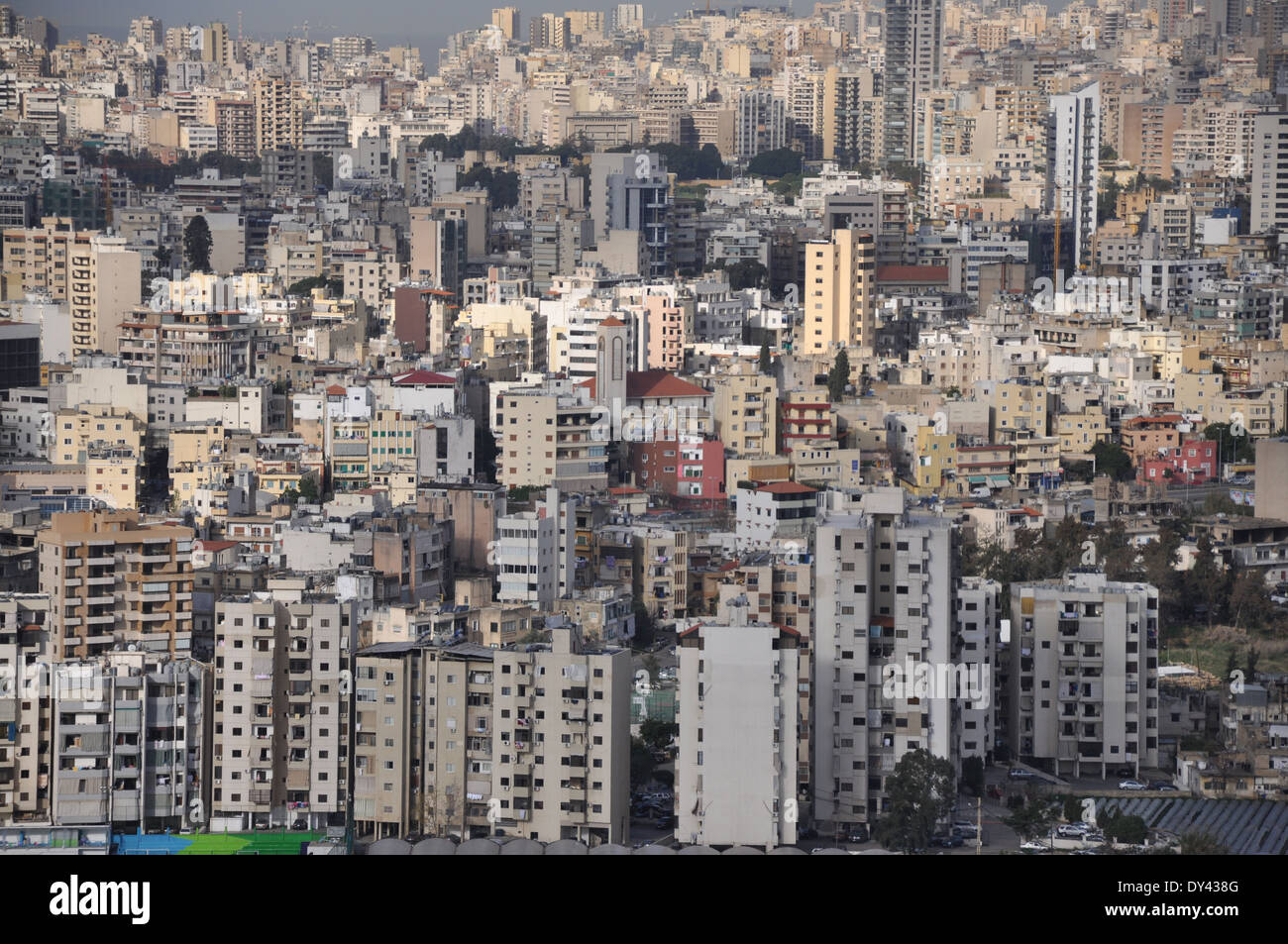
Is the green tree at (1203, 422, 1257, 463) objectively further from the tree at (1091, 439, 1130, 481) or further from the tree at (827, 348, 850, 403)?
the tree at (827, 348, 850, 403)

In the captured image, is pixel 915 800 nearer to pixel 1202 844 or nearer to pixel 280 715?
pixel 1202 844

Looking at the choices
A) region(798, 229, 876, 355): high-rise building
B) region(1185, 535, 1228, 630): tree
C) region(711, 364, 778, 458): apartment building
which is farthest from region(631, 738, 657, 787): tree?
region(798, 229, 876, 355): high-rise building

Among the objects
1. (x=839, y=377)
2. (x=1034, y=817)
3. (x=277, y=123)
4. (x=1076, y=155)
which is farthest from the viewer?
(x=277, y=123)

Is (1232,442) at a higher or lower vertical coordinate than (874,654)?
higher

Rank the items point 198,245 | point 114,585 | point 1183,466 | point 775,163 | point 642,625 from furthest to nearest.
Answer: point 775,163, point 198,245, point 1183,466, point 642,625, point 114,585

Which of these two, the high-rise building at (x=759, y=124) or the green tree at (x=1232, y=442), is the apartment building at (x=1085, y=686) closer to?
the green tree at (x=1232, y=442)

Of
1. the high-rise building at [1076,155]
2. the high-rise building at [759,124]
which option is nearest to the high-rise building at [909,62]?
the high-rise building at [759,124]

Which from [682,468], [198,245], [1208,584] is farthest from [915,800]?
[198,245]
